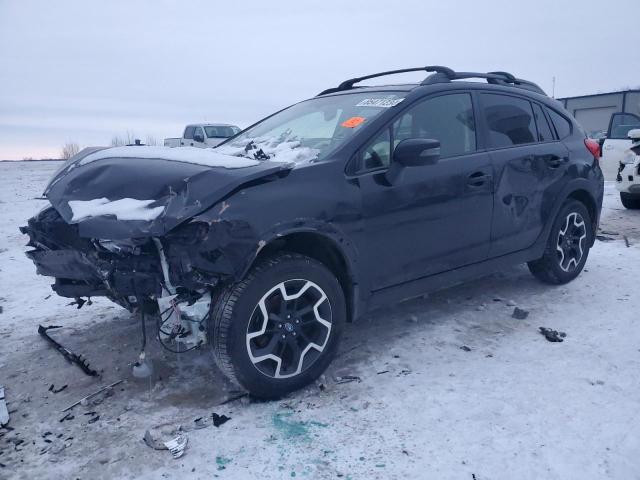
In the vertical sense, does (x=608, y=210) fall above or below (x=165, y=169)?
below

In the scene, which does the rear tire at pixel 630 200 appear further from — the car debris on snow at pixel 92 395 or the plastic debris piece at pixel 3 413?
the plastic debris piece at pixel 3 413

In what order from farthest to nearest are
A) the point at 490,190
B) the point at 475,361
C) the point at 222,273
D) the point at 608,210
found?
the point at 608,210 < the point at 490,190 < the point at 475,361 < the point at 222,273

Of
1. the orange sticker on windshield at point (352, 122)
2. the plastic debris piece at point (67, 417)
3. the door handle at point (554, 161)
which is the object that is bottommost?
the plastic debris piece at point (67, 417)

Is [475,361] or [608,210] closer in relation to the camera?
[475,361]

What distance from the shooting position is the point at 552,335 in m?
3.72

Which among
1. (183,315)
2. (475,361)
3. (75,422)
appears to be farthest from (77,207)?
(475,361)

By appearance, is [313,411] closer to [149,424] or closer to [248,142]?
[149,424]

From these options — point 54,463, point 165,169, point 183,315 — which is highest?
point 165,169

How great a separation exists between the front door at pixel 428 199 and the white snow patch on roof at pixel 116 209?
50.3 inches

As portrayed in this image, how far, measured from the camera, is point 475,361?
3357 mm

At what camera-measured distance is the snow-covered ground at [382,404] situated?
2.34 meters

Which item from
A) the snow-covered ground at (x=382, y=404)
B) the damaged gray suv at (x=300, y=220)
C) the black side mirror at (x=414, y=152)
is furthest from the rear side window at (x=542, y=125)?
the black side mirror at (x=414, y=152)

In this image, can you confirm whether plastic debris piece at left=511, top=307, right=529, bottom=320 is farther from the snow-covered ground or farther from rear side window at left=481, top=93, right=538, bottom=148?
rear side window at left=481, top=93, right=538, bottom=148

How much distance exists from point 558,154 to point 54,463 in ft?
14.7
